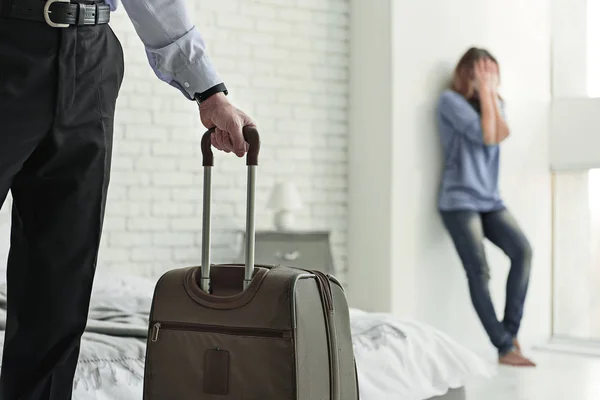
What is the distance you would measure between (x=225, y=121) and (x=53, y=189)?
0.33 m

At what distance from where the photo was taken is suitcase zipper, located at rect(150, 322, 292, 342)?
4.80 feet

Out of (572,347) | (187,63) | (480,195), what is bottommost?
(572,347)

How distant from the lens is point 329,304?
1.58 meters

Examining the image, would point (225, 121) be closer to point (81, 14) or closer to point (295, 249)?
point (81, 14)

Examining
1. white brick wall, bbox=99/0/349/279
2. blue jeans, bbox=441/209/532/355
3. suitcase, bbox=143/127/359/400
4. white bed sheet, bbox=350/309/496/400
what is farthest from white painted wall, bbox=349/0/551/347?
suitcase, bbox=143/127/359/400

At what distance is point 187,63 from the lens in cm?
151

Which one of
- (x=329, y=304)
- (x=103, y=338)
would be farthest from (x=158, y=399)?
(x=103, y=338)

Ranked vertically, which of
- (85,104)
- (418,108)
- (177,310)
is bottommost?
(177,310)

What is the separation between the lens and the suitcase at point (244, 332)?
4.80ft

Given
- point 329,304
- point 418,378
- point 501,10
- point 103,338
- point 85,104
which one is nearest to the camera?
point 85,104

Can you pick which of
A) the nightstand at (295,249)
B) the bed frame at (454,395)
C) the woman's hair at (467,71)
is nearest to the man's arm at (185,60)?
the bed frame at (454,395)

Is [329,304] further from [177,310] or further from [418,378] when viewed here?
[418,378]

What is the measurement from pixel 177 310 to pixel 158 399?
158 millimetres

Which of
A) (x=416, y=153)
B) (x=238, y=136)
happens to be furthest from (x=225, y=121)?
(x=416, y=153)
